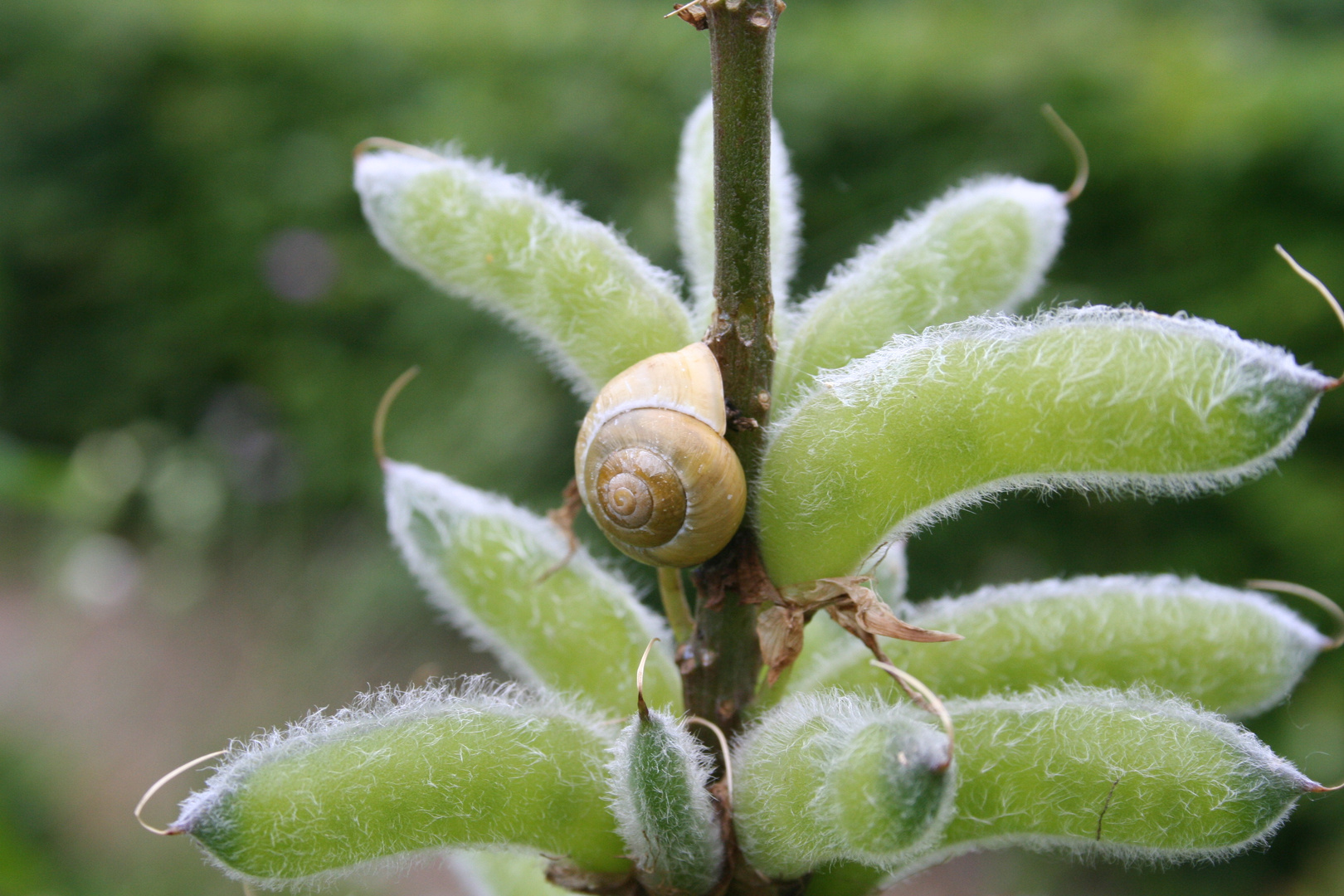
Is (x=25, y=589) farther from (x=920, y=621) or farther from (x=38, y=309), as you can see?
(x=920, y=621)

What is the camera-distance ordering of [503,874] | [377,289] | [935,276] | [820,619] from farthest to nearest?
[377,289], [503,874], [820,619], [935,276]

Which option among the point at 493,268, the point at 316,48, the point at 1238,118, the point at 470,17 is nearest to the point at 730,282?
the point at 493,268

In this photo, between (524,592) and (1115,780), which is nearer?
(1115,780)

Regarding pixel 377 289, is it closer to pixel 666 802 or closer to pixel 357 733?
pixel 357 733

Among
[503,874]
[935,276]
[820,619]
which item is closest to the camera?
[935,276]

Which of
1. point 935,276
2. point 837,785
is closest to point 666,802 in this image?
point 837,785

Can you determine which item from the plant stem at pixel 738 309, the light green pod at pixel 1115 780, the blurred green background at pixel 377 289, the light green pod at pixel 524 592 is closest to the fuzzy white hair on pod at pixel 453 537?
the light green pod at pixel 524 592
